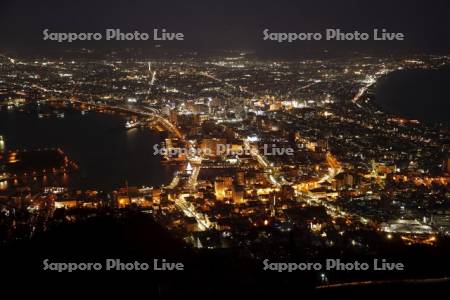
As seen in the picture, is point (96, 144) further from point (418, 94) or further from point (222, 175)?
point (418, 94)

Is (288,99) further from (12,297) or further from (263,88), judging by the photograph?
(12,297)

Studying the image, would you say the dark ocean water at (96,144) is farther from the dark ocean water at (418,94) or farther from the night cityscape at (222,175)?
the dark ocean water at (418,94)

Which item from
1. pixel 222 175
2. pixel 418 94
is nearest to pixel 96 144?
pixel 222 175

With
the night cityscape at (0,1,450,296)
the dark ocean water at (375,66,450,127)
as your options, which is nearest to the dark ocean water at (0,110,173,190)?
the night cityscape at (0,1,450,296)

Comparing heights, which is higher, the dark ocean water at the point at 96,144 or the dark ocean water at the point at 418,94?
the dark ocean water at the point at 418,94

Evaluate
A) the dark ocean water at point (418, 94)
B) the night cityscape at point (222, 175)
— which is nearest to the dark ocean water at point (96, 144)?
the night cityscape at point (222, 175)
